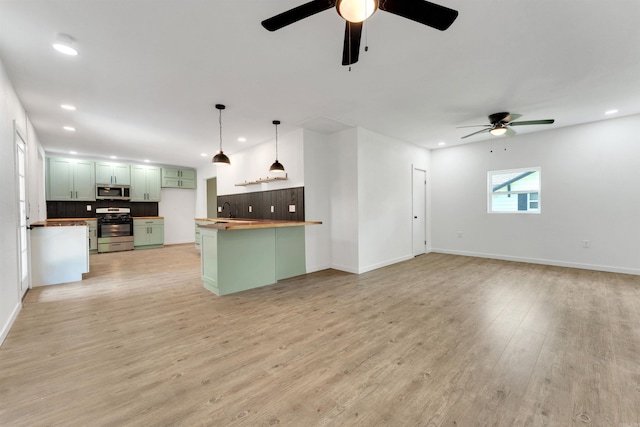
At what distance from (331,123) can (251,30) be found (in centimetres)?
252

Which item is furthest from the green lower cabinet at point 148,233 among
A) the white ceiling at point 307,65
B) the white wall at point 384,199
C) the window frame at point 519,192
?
the window frame at point 519,192

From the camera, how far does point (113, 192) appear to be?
304 inches

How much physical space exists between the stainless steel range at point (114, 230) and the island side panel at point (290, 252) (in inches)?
231

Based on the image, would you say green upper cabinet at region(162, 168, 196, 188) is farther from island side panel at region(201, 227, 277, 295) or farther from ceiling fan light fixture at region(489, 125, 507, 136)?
ceiling fan light fixture at region(489, 125, 507, 136)

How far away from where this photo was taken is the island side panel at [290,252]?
14.5 feet

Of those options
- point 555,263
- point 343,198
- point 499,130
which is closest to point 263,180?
point 343,198

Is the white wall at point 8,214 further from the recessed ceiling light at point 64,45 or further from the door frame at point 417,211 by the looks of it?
the door frame at point 417,211

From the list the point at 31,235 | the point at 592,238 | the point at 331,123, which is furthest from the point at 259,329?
the point at 592,238

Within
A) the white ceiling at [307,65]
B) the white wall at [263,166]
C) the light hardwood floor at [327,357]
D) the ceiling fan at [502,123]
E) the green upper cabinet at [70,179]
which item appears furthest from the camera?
the green upper cabinet at [70,179]

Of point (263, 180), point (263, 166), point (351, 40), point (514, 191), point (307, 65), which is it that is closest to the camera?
point (351, 40)

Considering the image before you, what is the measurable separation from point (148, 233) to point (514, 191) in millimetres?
9892

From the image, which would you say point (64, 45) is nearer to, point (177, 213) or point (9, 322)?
point (9, 322)

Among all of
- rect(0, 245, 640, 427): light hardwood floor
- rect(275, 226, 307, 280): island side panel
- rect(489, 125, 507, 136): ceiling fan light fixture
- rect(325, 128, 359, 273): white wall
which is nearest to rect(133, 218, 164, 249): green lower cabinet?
rect(0, 245, 640, 427): light hardwood floor

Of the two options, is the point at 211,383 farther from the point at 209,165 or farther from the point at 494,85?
the point at 209,165
